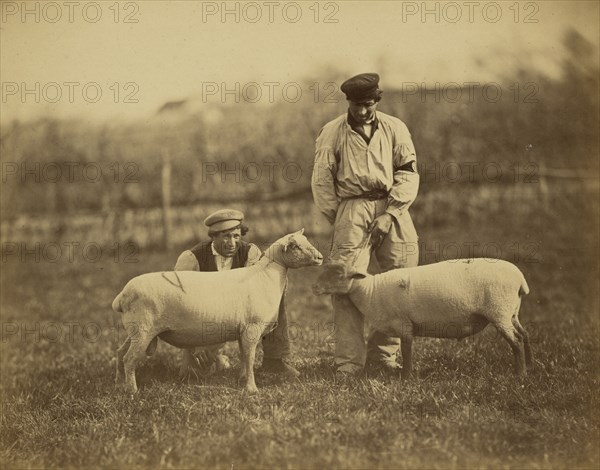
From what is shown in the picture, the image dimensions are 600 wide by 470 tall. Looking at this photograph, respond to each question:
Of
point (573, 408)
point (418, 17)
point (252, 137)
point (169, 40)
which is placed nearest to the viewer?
point (573, 408)

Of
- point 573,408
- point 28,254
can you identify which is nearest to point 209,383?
point 573,408

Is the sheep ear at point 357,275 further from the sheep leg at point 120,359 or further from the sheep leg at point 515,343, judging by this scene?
the sheep leg at point 120,359

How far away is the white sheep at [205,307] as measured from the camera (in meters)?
6.62

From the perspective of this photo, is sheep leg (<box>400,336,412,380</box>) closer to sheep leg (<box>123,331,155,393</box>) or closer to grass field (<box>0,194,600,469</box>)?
grass field (<box>0,194,600,469</box>)

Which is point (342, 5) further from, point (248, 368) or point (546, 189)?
point (546, 189)

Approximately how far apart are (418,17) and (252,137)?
28.2 feet

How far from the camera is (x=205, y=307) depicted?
6.62m

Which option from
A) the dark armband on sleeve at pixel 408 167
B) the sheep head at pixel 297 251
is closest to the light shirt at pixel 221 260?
the sheep head at pixel 297 251

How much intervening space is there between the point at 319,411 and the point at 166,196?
1145cm

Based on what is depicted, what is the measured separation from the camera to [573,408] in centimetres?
602

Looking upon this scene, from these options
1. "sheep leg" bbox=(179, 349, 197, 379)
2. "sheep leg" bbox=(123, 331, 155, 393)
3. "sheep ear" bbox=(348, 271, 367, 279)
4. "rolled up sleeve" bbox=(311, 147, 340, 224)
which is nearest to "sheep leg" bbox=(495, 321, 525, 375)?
"sheep ear" bbox=(348, 271, 367, 279)

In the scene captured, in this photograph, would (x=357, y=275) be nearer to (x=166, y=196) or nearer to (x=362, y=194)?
(x=362, y=194)

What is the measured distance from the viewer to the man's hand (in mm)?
6988

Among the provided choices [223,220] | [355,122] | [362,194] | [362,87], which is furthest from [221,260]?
[362,87]
